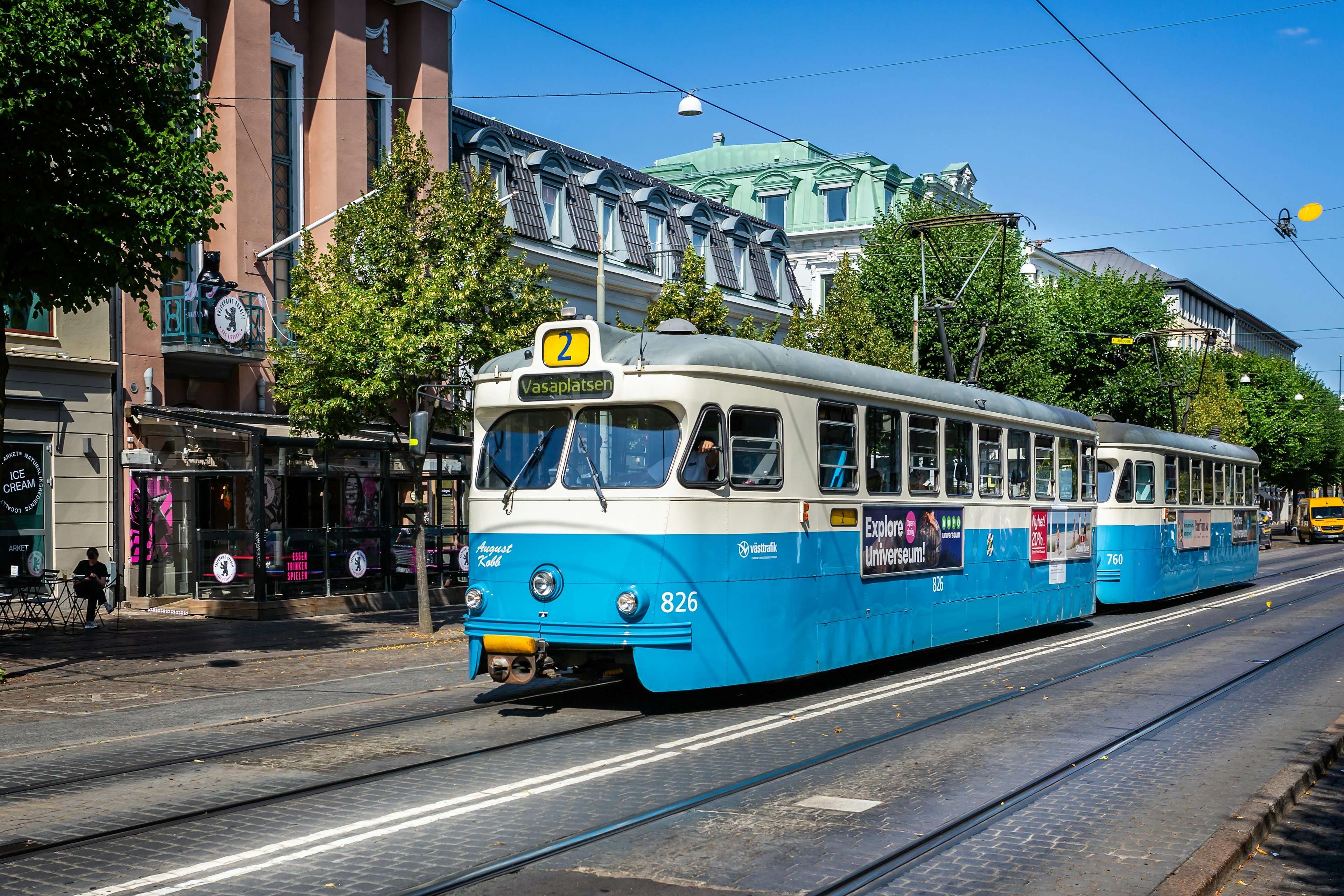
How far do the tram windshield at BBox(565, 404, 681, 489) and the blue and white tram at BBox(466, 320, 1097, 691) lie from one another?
14mm

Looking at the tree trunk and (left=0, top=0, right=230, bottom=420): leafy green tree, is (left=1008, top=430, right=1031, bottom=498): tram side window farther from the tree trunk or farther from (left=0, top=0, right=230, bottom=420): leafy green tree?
(left=0, top=0, right=230, bottom=420): leafy green tree

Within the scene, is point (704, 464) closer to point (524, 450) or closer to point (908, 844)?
point (524, 450)

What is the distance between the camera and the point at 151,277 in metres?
14.3

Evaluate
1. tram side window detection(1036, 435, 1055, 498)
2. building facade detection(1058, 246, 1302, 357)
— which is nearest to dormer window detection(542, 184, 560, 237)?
tram side window detection(1036, 435, 1055, 498)

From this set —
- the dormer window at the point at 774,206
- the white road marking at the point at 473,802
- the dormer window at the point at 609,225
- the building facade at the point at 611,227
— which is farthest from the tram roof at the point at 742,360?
the dormer window at the point at 774,206

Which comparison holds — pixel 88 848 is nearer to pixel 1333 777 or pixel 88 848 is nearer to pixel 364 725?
pixel 364 725

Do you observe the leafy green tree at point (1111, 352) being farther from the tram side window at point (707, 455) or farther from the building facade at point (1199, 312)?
the building facade at point (1199, 312)

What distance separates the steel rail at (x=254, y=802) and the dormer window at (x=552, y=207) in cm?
2460

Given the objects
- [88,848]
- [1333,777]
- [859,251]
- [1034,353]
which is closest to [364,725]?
[88,848]

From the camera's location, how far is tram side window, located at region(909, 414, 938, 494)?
13.3 meters

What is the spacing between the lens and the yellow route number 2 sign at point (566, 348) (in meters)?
10.7

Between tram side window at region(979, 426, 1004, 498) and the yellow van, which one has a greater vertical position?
tram side window at region(979, 426, 1004, 498)

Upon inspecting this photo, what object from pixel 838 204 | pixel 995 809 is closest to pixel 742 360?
pixel 995 809

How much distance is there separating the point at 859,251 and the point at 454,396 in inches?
A: 1292
